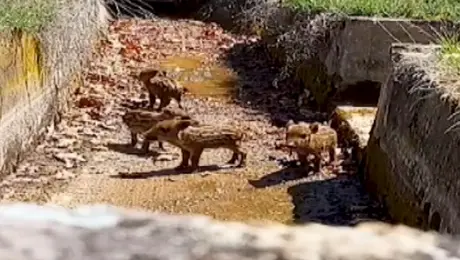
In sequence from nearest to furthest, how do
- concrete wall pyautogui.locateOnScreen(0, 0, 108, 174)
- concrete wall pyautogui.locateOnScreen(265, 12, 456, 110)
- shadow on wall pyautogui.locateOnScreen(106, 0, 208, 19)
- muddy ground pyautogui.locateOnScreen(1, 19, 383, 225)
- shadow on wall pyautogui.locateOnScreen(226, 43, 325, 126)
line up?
1. muddy ground pyautogui.locateOnScreen(1, 19, 383, 225)
2. concrete wall pyautogui.locateOnScreen(0, 0, 108, 174)
3. concrete wall pyautogui.locateOnScreen(265, 12, 456, 110)
4. shadow on wall pyautogui.locateOnScreen(226, 43, 325, 126)
5. shadow on wall pyautogui.locateOnScreen(106, 0, 208, 19)

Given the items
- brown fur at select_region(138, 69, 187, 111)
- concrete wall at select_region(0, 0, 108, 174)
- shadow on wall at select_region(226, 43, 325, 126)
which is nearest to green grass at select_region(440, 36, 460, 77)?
shadow on wall at select_region(226, 43, 325, 126)

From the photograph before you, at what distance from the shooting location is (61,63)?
9758mm

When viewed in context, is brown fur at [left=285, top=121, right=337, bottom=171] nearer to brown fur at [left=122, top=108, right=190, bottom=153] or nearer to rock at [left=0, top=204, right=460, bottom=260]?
brown fur at [left=122, top=108, right=190, bottom=153]

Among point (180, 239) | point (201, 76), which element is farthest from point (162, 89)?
point (180, 239)

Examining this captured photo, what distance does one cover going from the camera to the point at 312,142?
7844 mm

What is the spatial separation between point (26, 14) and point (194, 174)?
2182mm

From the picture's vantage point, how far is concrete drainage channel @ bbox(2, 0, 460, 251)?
6.68m

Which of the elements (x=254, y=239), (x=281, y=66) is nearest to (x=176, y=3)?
(x=281, y=66)

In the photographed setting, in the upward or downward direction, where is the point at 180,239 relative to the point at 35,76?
upward

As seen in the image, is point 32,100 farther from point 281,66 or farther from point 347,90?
point 281,66

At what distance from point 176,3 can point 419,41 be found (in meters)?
11.2

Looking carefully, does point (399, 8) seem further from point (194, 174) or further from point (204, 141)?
point (194, 174)

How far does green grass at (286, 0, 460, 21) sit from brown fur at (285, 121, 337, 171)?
7.33 ft

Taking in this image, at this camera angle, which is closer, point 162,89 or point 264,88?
point 162,89
